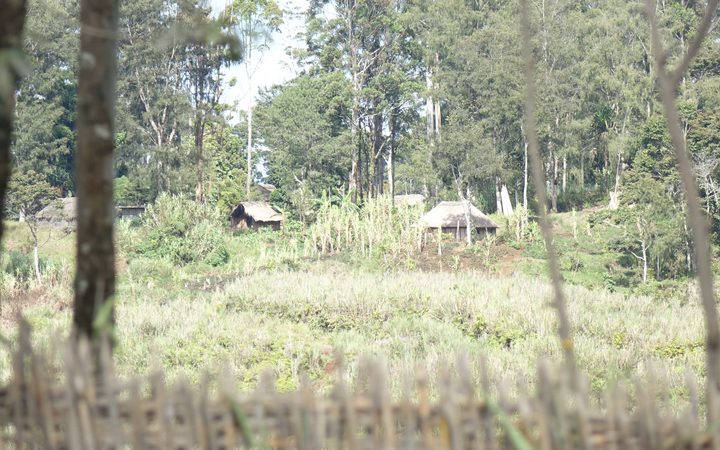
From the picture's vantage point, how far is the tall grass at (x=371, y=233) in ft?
76.7

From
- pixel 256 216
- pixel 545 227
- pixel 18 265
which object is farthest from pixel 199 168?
pixel 545 227

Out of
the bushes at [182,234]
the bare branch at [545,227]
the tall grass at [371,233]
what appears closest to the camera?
the bare branch at [545,227]

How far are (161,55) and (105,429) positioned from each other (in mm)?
34108

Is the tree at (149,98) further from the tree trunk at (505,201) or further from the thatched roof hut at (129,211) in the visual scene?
the tree trunk at (505,201)

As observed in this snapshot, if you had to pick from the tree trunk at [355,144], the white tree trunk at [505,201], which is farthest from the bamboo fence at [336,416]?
the tree trunk at [355,144]

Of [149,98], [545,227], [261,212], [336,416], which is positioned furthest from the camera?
[149,98]

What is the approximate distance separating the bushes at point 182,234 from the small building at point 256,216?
460cm

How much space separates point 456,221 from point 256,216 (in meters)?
9.62

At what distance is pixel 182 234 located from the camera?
2723cm

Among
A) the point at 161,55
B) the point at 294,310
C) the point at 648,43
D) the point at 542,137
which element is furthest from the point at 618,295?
the point at 161,55

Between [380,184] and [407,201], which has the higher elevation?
[380,184]

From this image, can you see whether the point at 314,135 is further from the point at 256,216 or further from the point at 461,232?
the point at 461,232

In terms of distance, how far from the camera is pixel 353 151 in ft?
122

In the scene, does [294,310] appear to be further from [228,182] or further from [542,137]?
[228,182]
